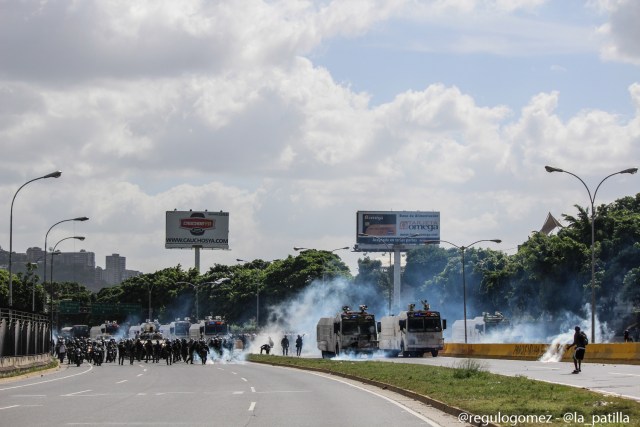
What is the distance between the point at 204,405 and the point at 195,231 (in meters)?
136

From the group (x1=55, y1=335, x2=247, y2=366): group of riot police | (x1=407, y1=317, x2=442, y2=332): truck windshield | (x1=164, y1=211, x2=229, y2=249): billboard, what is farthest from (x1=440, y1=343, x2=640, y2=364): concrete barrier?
(x1=164, y1=211, x2=229, y2=249): billboard

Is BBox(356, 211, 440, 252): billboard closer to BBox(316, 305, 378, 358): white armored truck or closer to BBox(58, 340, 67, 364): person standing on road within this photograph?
BBox(316, 305, 378, 358): white armored truck

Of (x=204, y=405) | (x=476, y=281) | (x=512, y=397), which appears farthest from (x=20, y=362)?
(x=476, y=281)

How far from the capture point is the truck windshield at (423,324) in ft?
221

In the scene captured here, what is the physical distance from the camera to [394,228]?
14075cm

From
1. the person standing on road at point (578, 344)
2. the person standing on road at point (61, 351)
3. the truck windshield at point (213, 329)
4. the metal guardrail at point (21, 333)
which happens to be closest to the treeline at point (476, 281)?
the truck windshield at point (213, 329)

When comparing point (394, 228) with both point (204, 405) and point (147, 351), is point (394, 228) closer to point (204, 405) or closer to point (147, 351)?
point (147, 351)

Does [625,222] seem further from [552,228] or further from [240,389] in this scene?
[240,389]

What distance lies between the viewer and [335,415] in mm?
22531

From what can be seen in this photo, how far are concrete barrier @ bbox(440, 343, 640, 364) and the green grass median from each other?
11124 mm

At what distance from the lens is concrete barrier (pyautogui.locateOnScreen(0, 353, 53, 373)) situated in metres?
43.6

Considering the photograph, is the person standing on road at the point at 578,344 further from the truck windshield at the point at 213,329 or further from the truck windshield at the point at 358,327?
the truck windshield at the point at 213,329

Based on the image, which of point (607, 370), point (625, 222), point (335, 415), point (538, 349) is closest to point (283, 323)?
point (625, 222)

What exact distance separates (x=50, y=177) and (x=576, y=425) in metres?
41.7
